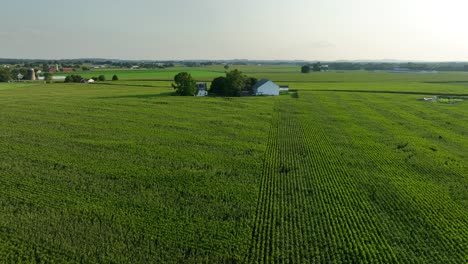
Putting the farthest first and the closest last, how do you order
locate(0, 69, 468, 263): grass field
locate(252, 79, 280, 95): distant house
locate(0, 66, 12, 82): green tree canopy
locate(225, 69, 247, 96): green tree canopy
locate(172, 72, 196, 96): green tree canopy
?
locate(0, 66, 12, 82): green tree canopy < locate(252, 79, 280, 95): distant house < locate(172, 72, 196, 96): green tree canopy < locate(225, 69, 247, 96): green tree canopy < locate(0, 69, 468, 263): grass field

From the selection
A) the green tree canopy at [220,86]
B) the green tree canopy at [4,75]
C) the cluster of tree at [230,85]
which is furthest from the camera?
the green tree canopy at [4,75]

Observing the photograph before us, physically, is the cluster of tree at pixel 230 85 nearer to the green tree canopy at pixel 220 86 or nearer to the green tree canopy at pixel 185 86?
the green tree canopy at pixel 220 86

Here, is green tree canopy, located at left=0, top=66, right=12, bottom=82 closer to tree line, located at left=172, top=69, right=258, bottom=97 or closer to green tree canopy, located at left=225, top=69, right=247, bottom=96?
tree line, located at left=172, top=69, right=258, bottom=97

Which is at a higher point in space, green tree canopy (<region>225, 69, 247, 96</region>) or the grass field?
green tree canopy (<region>225, 69, 247, 96</region>)

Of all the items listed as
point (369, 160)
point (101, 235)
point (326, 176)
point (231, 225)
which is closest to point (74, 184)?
point (101, 235)

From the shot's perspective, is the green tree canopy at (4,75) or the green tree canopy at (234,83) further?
the green tree canopy at (4,75)

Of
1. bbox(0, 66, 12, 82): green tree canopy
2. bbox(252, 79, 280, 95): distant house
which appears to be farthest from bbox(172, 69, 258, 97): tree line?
bbox(0, 66, 12, 82): green tree canopy

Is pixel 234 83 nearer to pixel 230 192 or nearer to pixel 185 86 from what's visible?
Result: pixel 185 86

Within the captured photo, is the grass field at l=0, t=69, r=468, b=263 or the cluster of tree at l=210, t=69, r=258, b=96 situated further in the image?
the cluster of tree at l=210, t=69, r=258, b=96

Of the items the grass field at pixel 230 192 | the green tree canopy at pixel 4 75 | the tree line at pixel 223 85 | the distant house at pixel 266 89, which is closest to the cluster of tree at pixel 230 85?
the tree line at pixel 223 85

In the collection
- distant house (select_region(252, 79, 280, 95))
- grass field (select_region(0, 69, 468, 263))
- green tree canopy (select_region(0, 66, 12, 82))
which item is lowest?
grass field (select_region(0, 69, 468, 263))

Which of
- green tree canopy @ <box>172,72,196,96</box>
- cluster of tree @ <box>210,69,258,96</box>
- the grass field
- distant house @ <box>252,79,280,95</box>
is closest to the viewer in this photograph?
the grass field
